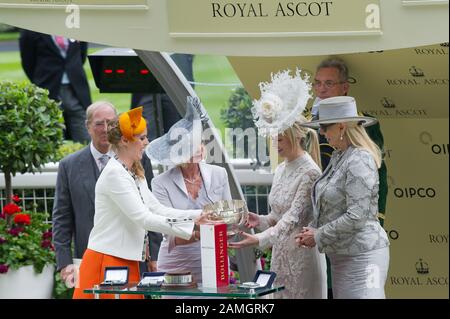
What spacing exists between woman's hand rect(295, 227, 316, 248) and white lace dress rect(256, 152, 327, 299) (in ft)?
0.46

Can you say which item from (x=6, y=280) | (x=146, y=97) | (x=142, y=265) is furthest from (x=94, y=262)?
(x=146, y=97)

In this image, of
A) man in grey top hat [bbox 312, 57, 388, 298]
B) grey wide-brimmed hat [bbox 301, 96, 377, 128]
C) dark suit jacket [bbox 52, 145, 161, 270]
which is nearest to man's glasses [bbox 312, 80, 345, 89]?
man in grey top hat [bbox 312, 57, 388, 298]

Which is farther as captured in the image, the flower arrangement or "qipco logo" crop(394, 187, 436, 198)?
the flower arrangement

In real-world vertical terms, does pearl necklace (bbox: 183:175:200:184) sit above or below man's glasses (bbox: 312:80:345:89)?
below

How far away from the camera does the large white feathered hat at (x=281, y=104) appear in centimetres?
640

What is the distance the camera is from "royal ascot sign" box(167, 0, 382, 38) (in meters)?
6.17

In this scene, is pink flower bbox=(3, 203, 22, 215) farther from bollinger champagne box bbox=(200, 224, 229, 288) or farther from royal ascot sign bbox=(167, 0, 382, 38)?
bollinger champagne box bbox=(200, 224, 229, 288)

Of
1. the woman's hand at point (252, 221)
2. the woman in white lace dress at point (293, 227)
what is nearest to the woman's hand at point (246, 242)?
the woman in white lace dress at point (293, 227)

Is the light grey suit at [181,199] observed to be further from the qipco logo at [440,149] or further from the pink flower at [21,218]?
the pink flower at [21,218]

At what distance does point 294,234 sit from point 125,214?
2.75 ft

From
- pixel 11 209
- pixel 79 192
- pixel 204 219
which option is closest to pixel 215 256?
pixel 204 219

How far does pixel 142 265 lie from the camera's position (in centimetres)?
716

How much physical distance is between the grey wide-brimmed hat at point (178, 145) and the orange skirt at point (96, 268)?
0.54 metres

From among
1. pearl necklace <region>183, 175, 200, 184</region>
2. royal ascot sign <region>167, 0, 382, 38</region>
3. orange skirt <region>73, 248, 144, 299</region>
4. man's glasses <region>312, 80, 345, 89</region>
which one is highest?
royal ascot sign <region>167, 0, 382, 38</region>
